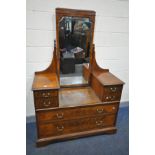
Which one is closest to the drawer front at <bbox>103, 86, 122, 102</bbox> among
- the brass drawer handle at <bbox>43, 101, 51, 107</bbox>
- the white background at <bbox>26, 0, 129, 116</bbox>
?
the white background at <bbox>26, 0, 129, 116</bbox>

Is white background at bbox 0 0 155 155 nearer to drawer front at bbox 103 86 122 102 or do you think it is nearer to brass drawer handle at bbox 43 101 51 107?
brass drawer handle at bbox 43 101 51 107

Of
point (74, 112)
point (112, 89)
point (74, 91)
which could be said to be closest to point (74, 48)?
point (74, 91)

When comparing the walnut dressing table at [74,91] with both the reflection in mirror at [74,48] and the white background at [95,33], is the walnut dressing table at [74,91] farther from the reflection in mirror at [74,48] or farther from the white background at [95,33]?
the white background at [95,33]

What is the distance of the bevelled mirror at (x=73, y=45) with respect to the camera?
2.20 m

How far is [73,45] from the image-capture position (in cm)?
229

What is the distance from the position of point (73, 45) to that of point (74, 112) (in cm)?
89

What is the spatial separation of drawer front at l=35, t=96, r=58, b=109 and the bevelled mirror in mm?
457

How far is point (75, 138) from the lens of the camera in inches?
89.4

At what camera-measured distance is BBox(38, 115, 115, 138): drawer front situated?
212 cm

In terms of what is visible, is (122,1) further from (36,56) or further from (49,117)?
(49,117)

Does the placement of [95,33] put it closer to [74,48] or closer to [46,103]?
[74,48]
